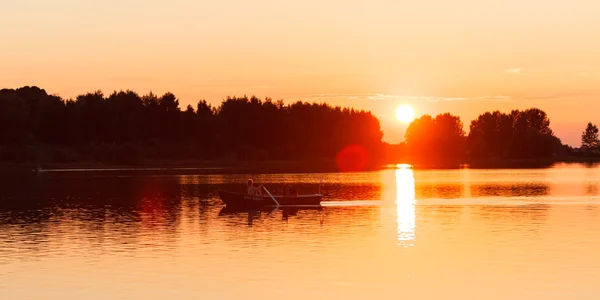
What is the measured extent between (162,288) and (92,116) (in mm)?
160449

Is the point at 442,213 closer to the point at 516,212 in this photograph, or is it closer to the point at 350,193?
the point at 516,212

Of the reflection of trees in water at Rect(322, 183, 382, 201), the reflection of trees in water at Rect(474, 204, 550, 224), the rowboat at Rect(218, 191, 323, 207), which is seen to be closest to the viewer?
the reflection of trees in water at Rect(474, 204, 550, 224)

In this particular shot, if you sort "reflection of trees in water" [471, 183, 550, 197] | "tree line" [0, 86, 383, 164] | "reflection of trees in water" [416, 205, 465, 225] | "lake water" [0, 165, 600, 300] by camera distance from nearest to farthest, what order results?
"lake water" [0, 165, 600, 300] → "reflection of trees in water" [416, 205, 465, 225] → "reflection of trees in water" [471, 183, 550, 197] → "tree line" [0, 86, 383, 164]

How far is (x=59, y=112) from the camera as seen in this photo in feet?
598

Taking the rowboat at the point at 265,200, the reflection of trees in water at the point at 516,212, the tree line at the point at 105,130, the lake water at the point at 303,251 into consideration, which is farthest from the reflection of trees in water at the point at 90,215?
the tree line at the point at 105,130

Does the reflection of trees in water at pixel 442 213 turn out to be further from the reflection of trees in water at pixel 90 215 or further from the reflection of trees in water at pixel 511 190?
the reflection of trees in water at pixel 90 215

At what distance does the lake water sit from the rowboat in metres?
1.49

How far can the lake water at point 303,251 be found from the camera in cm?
3102

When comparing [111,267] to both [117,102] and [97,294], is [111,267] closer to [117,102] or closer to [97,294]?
[97,294]

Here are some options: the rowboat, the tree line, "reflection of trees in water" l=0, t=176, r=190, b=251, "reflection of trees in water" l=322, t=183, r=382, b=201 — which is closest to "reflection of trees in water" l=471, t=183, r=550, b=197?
"reflection of trees in water" l=322, t=183, r=382, b=201

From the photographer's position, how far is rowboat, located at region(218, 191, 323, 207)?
→ 227ft

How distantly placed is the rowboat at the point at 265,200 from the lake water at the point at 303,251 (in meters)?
1.49

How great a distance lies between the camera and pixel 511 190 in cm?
9431

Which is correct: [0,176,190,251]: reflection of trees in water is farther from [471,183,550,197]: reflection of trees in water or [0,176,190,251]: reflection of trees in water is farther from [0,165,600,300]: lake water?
[471,183,550,197]: reflection of trees in water
